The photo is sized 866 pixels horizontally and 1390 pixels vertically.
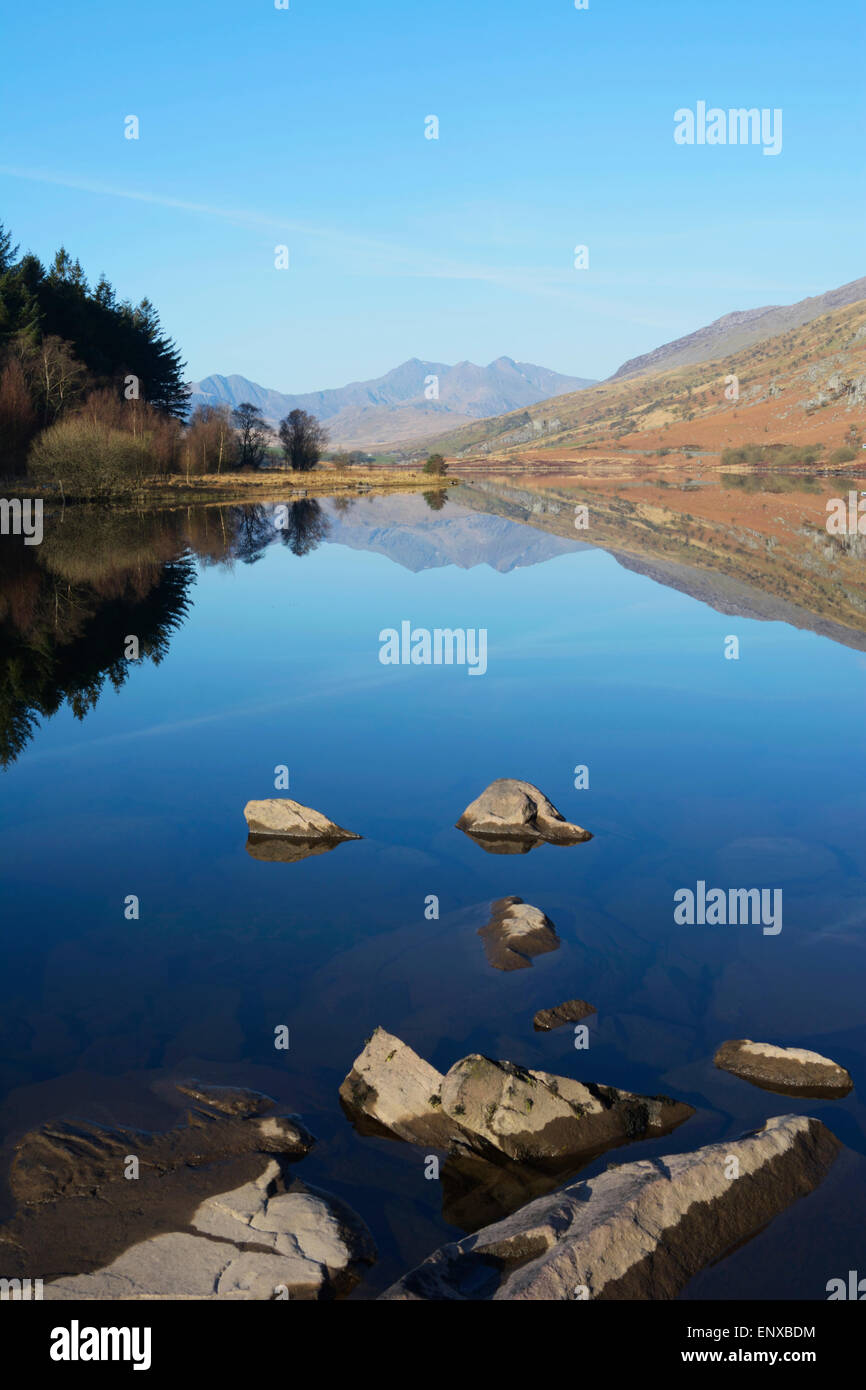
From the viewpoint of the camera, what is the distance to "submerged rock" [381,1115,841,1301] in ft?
21.4

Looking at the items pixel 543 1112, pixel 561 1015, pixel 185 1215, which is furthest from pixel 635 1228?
pixel 561 1015

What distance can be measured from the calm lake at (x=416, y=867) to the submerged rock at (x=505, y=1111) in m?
0.22

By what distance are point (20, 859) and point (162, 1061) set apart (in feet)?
19.5

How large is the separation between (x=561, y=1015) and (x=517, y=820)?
5.02m

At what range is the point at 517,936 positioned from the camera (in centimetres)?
1177

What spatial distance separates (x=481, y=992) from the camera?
10727mm

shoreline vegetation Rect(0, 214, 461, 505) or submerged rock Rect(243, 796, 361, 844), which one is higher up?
shoreline vegetation Rect(0, 214, 461, 505)
